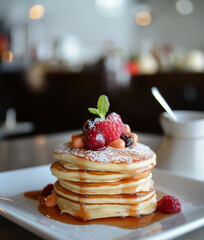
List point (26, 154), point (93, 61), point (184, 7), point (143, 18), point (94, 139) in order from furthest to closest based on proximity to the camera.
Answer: point (143, 18)
point (184, 7)
point (93, 61)
point (26, 154)
point (94, 139)

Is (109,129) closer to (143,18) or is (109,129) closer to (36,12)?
(143,18)

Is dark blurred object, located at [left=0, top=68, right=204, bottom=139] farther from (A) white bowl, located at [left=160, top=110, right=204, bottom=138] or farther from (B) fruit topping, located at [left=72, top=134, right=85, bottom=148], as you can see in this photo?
(B) fruit topping, located at [left=72, top=134, right=85, bottom=148]

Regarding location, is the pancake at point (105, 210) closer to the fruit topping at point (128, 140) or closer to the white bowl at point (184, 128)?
the fruit topping at point (128, 140)

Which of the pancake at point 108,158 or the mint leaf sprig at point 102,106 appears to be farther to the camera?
the mint leaf sprig at point 102,106

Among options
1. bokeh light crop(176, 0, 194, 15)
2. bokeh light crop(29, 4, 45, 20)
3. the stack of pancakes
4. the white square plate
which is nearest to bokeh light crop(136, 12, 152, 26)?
bokeh light crop(176, 0, 194, 15)

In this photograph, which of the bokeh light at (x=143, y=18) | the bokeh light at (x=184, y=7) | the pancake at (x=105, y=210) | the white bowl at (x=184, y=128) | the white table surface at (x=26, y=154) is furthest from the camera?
the bokeh light at (x=143, y=18)

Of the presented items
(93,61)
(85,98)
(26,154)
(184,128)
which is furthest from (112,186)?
(93,61)

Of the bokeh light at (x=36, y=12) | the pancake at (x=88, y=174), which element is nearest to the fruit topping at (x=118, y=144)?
the pancake at (x=88, y=174)

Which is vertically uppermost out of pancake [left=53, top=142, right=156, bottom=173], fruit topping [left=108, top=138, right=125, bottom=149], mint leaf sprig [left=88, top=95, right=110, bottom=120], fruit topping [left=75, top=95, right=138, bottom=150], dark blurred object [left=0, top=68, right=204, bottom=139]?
mint leaf sprig [left=88, top=95, right=110, bottom=120]

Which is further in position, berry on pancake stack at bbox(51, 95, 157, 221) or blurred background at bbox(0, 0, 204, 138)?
blurred background at bbox(0, 0, 204, 138)
